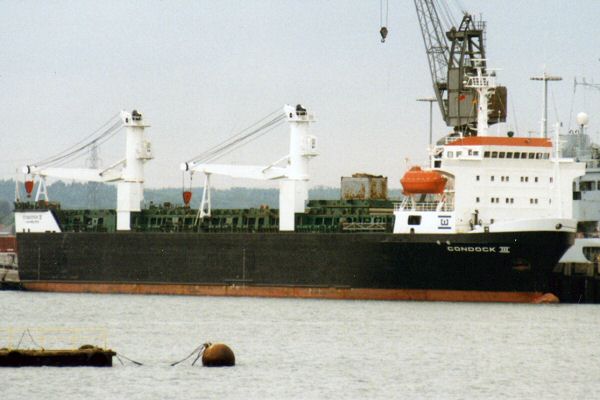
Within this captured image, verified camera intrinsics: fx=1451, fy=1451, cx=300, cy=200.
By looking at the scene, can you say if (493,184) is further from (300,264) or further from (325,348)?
(325,348)

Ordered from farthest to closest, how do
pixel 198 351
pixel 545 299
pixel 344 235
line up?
pixel 344 235
pixel 545 299
pixel 198 351

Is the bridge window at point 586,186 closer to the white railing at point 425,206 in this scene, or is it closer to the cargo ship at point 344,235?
the cargo ship at point 344,235

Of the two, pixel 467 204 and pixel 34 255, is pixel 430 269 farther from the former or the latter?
pixel 34 255

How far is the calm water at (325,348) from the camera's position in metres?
35.2

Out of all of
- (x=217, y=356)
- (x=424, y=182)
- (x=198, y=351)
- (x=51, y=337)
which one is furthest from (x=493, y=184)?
(x=217, y=356)

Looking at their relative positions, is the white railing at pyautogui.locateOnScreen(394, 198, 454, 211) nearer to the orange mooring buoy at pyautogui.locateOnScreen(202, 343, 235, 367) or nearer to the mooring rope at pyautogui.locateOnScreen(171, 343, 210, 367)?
the mooring rope at pyautogui.locateOnScreen(171, 343, 210, 367)

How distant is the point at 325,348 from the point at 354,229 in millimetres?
18029

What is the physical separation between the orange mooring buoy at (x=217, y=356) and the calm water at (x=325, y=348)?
0.30 meters

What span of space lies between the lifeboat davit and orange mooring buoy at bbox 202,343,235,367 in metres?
20.7

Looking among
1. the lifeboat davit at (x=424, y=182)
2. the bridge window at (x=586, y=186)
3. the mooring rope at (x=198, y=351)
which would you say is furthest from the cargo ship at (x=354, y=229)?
the mooring rope at (x=198, y=351)

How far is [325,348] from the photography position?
42750 millimetres

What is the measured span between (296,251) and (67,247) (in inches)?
521

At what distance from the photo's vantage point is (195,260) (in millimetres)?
64562

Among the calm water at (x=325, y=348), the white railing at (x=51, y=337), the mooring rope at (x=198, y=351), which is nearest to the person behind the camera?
the calm water at (x=325, y=348)
